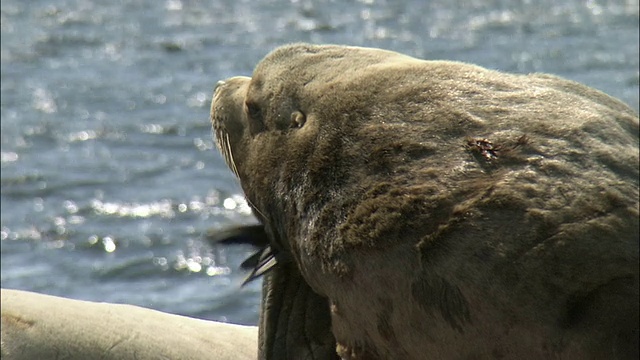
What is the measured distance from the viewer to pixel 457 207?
7.90 feet

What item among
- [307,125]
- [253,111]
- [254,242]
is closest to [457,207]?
[307,125]

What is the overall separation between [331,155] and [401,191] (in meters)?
0.26

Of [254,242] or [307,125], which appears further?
[254,242]

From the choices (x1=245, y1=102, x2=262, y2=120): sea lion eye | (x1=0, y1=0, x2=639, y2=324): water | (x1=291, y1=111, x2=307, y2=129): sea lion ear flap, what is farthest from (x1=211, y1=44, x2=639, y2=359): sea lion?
(x1=0, y1=0, x2=639, y2=324): water

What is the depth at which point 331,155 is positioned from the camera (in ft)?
9.01

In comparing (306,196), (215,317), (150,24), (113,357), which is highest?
(306,196)

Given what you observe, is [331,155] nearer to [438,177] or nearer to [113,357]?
[438,177]

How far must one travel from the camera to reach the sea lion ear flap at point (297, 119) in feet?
9.68

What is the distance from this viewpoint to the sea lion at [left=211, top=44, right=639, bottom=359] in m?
2.23

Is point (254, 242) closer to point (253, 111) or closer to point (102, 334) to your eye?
point (253, 111)

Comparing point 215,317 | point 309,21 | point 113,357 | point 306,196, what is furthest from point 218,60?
point 306,196

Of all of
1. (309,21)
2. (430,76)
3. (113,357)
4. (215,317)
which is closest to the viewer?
(430,76)

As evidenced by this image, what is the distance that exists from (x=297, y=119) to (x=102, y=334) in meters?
1.02

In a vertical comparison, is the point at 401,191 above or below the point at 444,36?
above
